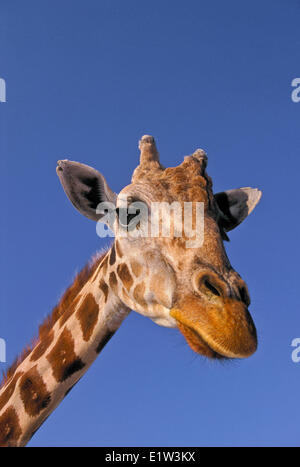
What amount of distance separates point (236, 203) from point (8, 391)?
383 cm

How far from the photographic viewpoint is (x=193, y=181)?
469cm

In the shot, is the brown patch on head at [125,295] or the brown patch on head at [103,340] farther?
the brown patch on head at [103,340]

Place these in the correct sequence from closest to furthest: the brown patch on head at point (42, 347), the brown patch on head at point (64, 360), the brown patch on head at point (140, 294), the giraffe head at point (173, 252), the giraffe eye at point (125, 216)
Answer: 1. the giraffe head at point (173, 252)
2. the brown patch on head at point (140, 294)
3. the giraffe eye at point (125, 216)
4. the brown patch on head at point (64, 360)
5. the brown patch on head at point (42, 347)

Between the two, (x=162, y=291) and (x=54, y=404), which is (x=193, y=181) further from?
(x=54, y=404)

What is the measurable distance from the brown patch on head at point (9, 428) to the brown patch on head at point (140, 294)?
6.49 ft

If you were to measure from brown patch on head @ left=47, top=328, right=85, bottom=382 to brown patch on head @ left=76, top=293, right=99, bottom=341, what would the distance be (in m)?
0.21

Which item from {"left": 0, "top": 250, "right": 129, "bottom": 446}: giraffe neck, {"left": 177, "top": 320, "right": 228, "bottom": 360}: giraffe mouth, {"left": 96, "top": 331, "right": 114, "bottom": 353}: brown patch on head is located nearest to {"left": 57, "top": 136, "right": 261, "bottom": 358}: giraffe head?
{"left": 177, "top": 320, "right": 228, "bottom": 360}: giraffe mouth

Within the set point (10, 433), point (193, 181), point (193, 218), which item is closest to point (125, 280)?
point (193, 218)

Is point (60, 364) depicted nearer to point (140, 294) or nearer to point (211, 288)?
point (140, 294)

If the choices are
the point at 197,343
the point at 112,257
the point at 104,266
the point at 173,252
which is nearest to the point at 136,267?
the point at 173,252

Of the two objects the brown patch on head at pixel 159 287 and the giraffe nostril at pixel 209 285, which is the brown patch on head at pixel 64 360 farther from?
the giraffe nostril at pixel 209 285

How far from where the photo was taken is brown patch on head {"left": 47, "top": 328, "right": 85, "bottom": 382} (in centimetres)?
477

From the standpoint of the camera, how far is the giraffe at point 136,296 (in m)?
3.77

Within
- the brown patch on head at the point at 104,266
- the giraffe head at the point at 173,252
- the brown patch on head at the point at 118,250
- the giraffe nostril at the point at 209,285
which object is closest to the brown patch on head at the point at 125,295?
the giraffe head at the point at 173,252
